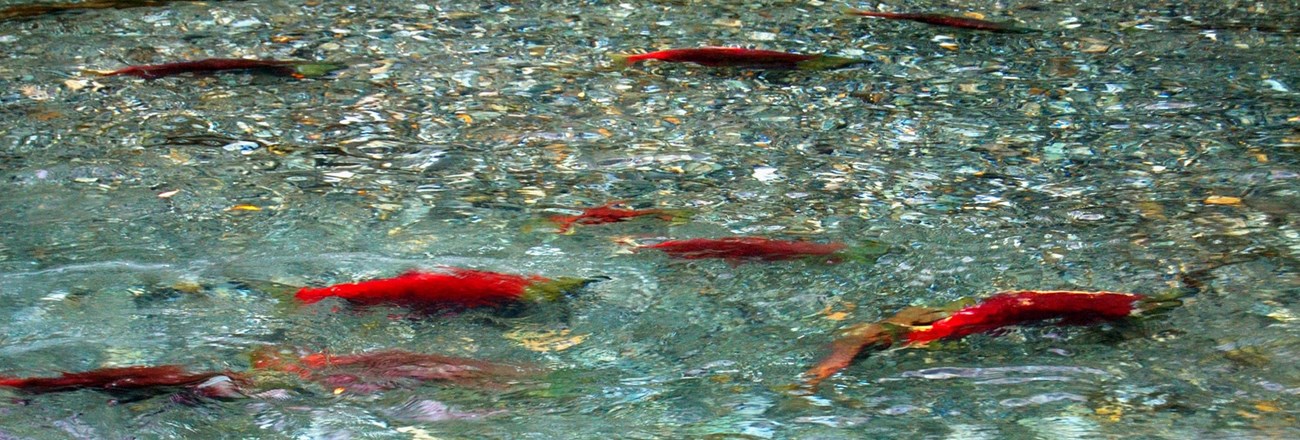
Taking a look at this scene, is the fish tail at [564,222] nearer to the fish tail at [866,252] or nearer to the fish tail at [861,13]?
the fish tail at [866,252]

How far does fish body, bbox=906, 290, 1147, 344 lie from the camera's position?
119 inches

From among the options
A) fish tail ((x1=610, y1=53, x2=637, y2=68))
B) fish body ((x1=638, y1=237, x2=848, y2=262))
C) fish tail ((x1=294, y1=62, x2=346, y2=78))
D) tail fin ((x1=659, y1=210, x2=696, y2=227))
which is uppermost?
fish body ((x1=638, y1=237, x2=848, y2=262))

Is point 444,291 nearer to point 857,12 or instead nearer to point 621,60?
point 621,60

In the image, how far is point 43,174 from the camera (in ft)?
13.6

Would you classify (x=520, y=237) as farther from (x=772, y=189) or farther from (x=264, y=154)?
(x=264, y=154)

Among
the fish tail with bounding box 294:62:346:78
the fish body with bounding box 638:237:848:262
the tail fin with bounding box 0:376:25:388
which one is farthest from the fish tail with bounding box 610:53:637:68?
the tail fin with bounding box 0:376:25:388

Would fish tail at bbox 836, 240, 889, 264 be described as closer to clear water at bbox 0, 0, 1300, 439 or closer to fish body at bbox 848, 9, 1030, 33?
clear water at bbox 0, 0, 1300, 439

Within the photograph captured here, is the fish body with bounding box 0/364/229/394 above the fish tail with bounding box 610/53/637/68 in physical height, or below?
above

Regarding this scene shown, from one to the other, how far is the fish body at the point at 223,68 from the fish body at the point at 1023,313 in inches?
120

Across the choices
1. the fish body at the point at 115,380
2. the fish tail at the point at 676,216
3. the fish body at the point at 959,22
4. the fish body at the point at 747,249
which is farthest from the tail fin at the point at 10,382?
the fish body at the point at 959,22

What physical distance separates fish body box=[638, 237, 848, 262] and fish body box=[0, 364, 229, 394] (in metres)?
1.28

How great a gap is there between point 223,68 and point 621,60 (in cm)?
161

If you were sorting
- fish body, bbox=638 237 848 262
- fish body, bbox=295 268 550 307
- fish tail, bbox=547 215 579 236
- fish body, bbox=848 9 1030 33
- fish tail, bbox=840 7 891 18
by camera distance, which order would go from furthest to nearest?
fish tail, bbox=840 7 891 18, fish body, bbox=848 9 1030 33, fish tail, bbox=547 215 579 236, fish body, bbox=638 237 848 262, fish body, bbox=295 268 550 307

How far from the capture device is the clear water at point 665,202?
2.73 metres
